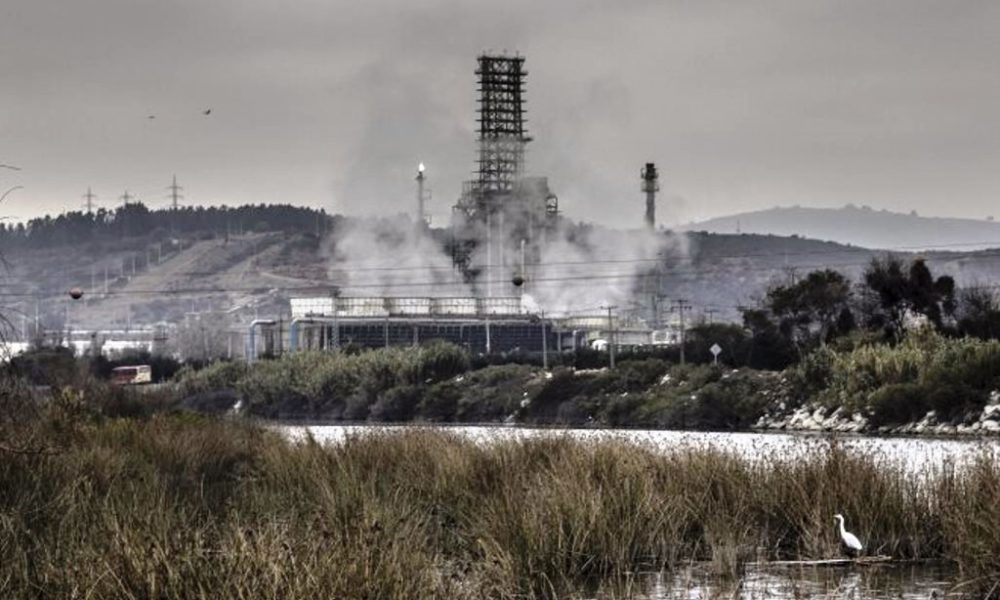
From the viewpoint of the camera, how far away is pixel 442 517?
25.0 meters

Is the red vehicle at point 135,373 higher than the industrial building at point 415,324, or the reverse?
the industrial building at point 415,324

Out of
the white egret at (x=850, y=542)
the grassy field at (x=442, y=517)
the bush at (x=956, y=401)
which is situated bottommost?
the bush at (x=956, y=401)

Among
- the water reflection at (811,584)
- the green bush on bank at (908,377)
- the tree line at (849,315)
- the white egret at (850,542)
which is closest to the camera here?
the water reflection at (811,584)

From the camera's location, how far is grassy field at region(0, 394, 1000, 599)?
13.1 meters

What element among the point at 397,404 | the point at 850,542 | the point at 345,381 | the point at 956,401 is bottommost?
the point at 397,404

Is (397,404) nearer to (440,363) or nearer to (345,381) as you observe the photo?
(345,381)

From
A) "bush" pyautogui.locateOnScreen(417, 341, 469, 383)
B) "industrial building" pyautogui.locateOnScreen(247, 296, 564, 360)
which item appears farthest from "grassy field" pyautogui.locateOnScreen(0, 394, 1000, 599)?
"industrial building" pyautogui.locateOnScreen(247, 296, 564, 360)

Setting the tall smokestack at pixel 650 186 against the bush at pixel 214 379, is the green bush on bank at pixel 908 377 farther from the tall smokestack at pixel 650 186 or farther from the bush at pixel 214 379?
the tall smokestack at pixel 650 186

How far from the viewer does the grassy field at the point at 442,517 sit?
43.0 ft

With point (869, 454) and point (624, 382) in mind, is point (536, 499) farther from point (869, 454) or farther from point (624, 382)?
point (624, 382)

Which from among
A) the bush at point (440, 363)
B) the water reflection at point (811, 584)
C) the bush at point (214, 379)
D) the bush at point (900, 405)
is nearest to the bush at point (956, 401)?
the bush at point (900, 405)

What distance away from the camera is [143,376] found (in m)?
137

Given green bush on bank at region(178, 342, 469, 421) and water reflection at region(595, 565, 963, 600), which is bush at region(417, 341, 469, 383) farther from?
water reflection at region(595, 565, 963, 600)

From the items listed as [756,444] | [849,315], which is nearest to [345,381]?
[849,315]
